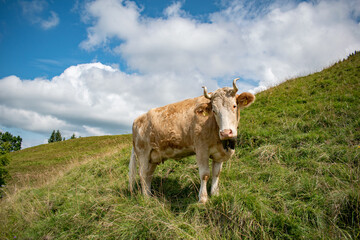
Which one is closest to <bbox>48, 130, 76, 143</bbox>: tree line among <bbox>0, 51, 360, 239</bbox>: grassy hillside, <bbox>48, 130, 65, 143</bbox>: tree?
<bbox>48, 130, 65, 143</bbox>: tree

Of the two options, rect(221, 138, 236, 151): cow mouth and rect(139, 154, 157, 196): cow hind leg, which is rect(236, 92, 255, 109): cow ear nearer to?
rect(221, 138, 236, 151): cow mouth

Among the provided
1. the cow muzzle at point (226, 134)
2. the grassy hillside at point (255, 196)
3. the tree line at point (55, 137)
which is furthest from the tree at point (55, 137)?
the cow muzzle at point (226, 134)

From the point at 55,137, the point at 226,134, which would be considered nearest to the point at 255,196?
the point at 226,134

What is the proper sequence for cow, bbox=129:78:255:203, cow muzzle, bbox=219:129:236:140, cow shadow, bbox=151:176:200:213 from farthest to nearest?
cow shadow, bbox=151:176:200:213 < cow, bbox=129:78:255:203 < cow muzzle, bbox=219:129:236:140

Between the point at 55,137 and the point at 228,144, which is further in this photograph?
the point at 55,137

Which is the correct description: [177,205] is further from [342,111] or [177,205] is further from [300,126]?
[342,111]

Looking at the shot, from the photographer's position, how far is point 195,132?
14.4 feet

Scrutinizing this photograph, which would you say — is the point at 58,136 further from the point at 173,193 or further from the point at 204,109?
the point at 204,109

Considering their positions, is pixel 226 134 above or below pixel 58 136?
below

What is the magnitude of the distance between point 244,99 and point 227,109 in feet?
2.49

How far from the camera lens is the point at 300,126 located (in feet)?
25.7

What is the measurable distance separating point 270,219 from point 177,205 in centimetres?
207

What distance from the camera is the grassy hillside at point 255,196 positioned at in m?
3.24

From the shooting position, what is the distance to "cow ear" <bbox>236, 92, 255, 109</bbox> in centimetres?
418
